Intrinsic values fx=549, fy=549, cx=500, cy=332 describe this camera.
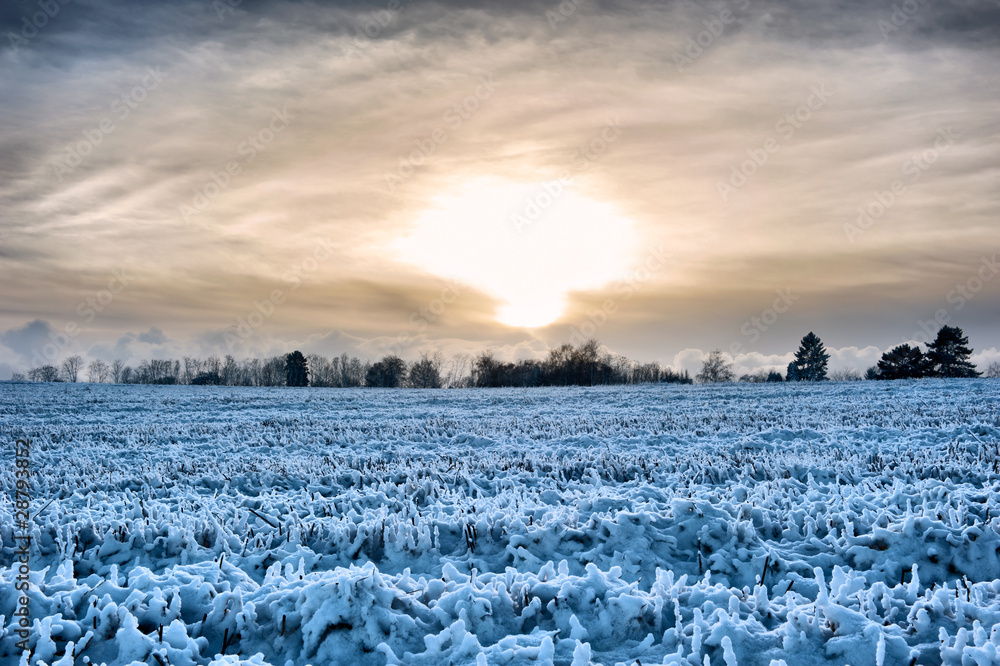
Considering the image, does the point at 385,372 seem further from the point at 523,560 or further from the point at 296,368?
the point at 523,560

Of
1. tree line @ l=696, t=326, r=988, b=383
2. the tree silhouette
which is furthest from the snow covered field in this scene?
the tree silhouette

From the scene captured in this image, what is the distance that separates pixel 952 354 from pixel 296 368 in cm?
8392

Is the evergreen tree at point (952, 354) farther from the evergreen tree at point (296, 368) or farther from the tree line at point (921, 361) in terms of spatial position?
the evergreen tree at point (296, 368)

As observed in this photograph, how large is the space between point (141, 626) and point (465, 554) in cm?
292

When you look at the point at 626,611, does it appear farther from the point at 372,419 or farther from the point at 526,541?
the point at 372,419

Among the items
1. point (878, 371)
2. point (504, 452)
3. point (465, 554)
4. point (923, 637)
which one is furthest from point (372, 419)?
point (878, 371)

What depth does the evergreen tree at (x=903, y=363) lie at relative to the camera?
204 ft

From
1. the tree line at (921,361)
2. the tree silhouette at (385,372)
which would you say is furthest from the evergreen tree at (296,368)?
the tree line at (921,361)

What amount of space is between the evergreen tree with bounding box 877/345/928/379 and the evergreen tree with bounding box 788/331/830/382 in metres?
8.98

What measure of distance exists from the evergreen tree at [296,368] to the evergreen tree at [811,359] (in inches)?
2870

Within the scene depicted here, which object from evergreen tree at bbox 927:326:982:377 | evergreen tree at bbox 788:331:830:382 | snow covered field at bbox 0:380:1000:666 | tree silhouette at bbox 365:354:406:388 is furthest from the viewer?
tree silhouette at bbox 365:354:406:388

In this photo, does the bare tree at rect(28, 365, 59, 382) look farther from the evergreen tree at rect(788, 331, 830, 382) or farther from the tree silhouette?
the evergreen tree at rect(788, 331, 830, 382)

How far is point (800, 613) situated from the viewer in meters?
4.27

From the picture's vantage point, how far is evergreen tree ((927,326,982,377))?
59469 mm
